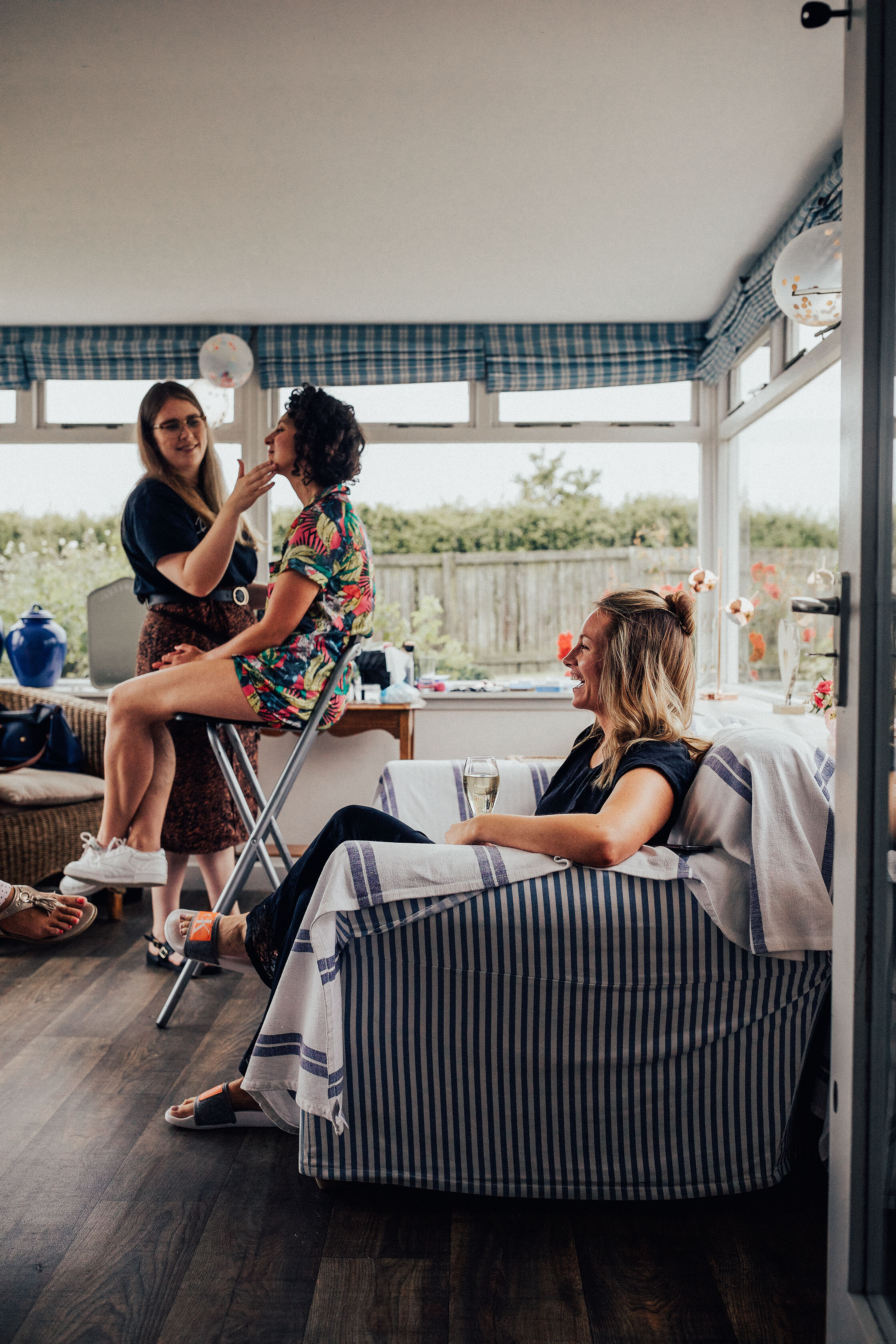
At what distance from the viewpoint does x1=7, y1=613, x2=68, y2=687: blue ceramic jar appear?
4.32m

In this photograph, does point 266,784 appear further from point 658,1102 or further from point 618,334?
point 658,1102

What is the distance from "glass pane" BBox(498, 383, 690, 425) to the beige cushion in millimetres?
2648

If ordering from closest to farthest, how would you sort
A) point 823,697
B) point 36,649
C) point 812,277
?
point 812,277 < point 823,697 < point 36,649

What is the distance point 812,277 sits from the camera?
247cm

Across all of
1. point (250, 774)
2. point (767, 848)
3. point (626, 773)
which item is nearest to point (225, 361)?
point (250, 774)

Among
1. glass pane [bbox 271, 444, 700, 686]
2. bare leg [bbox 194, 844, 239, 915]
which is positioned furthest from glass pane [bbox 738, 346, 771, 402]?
bare leg [bbox 194, 844, 239, 915]

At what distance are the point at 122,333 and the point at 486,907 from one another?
158 inches

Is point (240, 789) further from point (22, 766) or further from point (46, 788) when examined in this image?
point (22, 766)

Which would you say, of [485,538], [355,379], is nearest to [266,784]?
[485,538]

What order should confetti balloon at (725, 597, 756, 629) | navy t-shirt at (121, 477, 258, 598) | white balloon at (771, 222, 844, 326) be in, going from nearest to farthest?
white balloon at (771, 222, 844, 326) < navy t-shirt at (121, 477, 258, 598) < confetti balloon at (725, 597, 756, 629)

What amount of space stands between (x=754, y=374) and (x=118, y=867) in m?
3.31

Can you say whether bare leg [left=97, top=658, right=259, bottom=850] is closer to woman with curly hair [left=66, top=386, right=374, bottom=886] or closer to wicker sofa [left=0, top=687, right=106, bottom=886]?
woman with curly hair [left=66, top=386, right=374, bottom=886]

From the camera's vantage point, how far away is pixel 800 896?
59.7 inches

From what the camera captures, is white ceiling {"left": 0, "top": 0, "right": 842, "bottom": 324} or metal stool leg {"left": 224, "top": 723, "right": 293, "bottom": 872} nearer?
white ceiling {"left": 0, "top": 0, "right": 842, "bottom": 324}
